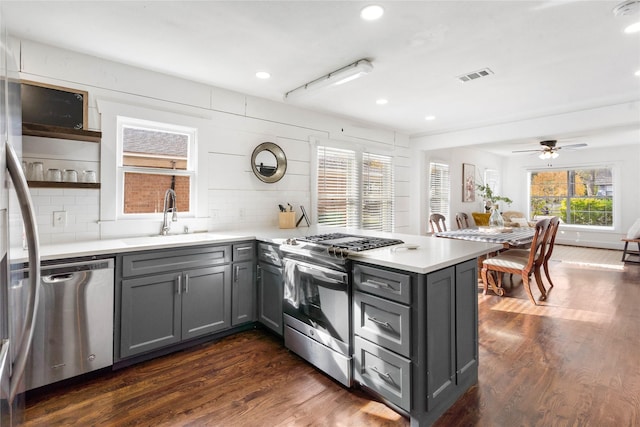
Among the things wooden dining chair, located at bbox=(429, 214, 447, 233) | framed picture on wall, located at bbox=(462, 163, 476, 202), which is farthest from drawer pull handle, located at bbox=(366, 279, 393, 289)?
framed picture on wall, located at bbox=(462, 163, 476, 202)

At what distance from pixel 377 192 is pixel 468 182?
10.8ft

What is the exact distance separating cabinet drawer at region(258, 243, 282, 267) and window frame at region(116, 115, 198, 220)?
3.04 feet

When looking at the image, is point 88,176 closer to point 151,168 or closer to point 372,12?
point 151,168

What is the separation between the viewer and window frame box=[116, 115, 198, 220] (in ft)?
9.50

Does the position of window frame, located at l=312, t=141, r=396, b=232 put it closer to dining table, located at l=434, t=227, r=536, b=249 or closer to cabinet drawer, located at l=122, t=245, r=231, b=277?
dining table, located at l=434, t=227, r=536, b=249

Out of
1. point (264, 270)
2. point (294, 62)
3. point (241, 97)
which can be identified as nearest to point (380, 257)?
point (264, 270)

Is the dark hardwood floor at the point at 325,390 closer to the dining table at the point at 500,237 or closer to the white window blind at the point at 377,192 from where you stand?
the dining table at the point at 500,237

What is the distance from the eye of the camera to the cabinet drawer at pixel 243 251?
2.86m

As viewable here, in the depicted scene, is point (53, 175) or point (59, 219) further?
point (59, 219)

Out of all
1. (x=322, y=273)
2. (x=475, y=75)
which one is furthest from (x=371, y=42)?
(x=322, y=273)

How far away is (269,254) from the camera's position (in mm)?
2812

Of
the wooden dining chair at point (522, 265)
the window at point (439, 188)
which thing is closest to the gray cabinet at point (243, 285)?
the wooden dining chair at point (522, 265)

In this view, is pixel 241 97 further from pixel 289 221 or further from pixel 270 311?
pixel 270 311

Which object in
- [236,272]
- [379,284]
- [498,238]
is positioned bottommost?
[236,272]
